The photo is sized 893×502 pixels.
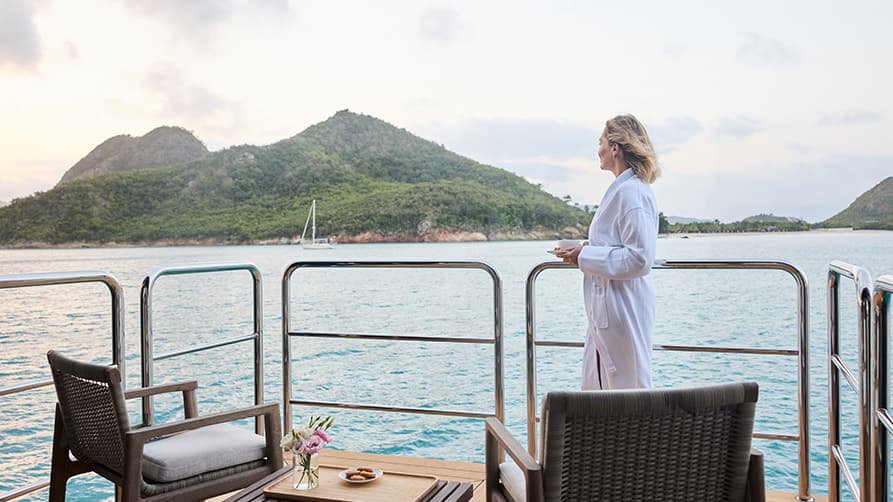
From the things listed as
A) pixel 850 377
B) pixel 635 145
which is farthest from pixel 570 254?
pixel 850 377

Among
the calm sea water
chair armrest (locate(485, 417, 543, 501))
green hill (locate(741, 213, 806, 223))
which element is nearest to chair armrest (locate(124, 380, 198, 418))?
chair armrest (locate(485, 417, 543, 501))

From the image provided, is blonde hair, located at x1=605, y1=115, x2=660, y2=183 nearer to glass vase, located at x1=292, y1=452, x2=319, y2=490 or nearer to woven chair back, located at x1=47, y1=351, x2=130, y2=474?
glass vase, located at x1=292, y1=452, x2=319, y2=490

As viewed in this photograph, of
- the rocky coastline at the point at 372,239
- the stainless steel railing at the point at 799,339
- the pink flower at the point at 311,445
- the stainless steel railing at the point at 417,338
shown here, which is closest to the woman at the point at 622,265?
the stainless steel railing at the point at 799,339

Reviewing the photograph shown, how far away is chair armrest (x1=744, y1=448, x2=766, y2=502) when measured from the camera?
1.67m

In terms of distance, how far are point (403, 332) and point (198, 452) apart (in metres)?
29.0

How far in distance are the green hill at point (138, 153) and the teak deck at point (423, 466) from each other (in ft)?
103

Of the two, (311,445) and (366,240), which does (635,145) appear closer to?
(311,445)

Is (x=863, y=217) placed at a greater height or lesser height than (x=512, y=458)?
greater

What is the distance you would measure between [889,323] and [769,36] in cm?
4014

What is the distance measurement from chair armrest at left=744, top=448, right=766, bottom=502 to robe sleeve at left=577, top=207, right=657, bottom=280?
868mm

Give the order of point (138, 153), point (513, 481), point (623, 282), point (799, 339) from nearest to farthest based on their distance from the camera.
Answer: point (513, 481)
point (623, 282)
point (799, 339)
point (138, 153)

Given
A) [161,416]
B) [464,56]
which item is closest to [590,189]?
[464,56]

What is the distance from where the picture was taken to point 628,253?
8.02 ft

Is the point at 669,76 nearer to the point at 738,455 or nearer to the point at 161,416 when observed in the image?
the point at 161,416
